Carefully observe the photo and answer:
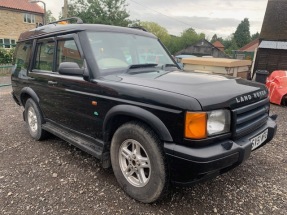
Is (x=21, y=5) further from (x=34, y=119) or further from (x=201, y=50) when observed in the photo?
(x=34, y=119)

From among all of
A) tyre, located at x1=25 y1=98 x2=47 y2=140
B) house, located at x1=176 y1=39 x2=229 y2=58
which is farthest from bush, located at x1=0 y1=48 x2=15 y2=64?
house, located at x1=176 y1=39 x2=229 y2=58

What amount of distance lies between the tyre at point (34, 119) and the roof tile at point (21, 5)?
29922 millimetres

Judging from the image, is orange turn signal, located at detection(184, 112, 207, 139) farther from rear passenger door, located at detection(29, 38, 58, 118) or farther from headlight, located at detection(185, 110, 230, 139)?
rear passenger door, located at detection(29, 38, 58, 118)

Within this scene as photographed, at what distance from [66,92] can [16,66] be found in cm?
222

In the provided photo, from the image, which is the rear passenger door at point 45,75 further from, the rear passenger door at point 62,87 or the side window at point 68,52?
the side window at point 68,52

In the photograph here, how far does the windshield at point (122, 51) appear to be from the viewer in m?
2.97

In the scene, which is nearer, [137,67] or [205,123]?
[205,123]

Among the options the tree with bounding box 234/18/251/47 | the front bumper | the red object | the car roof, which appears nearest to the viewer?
the front bumper

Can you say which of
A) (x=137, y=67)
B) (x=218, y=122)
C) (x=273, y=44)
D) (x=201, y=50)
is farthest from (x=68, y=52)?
(x=201, y=50)

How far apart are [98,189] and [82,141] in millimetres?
691

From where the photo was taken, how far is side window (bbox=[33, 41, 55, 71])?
3615 mm

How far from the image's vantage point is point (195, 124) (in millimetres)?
2062

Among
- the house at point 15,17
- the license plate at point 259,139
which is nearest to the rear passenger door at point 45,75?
the license plate at point 259,139

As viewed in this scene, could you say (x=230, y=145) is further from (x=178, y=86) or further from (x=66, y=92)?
(x=66, y=92)
